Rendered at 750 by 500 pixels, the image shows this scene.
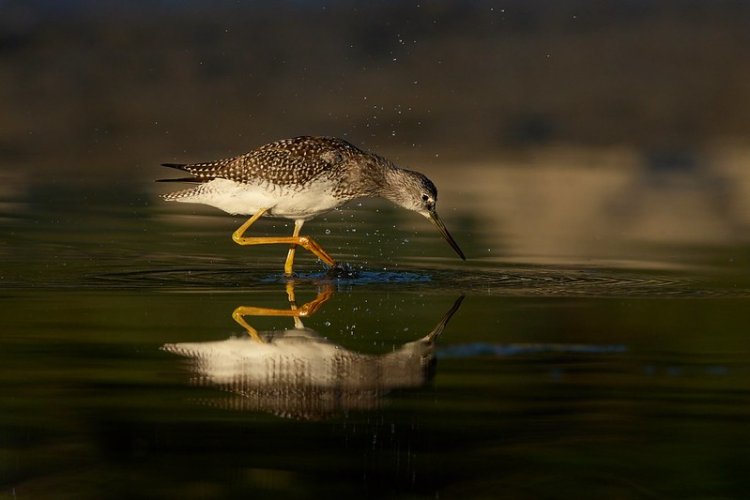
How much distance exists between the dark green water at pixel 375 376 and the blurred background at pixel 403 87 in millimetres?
6752

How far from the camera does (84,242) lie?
42.1ft

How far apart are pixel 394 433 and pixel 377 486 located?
77cm

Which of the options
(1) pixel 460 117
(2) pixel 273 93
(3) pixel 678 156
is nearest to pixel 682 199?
(3) pixel 678 156

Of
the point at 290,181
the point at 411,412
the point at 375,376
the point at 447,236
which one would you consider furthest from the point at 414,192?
the point at 411,412

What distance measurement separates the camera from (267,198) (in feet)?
39.3

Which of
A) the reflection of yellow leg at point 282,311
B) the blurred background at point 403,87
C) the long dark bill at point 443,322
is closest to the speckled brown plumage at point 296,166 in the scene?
the reflection of yellow leg at point 282,311

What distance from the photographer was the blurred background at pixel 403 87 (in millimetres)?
19875

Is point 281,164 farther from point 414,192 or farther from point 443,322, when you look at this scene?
point 443,322

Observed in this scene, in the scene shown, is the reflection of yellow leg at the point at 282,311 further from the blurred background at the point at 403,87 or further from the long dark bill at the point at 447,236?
the blurred background at the point at 403,87

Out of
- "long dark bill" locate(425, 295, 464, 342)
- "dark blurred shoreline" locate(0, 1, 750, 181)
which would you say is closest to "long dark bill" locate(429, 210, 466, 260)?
"long dark bill" locate(425, 295, 464, 342)

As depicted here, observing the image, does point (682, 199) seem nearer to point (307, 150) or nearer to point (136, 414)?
point (307, 150)

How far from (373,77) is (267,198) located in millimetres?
10363

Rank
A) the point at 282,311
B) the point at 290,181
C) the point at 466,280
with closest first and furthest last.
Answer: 1. the point at 282,311
2. the point at 466,280
3. the point at 290,181

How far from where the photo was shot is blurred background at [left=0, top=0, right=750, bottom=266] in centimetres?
1988
